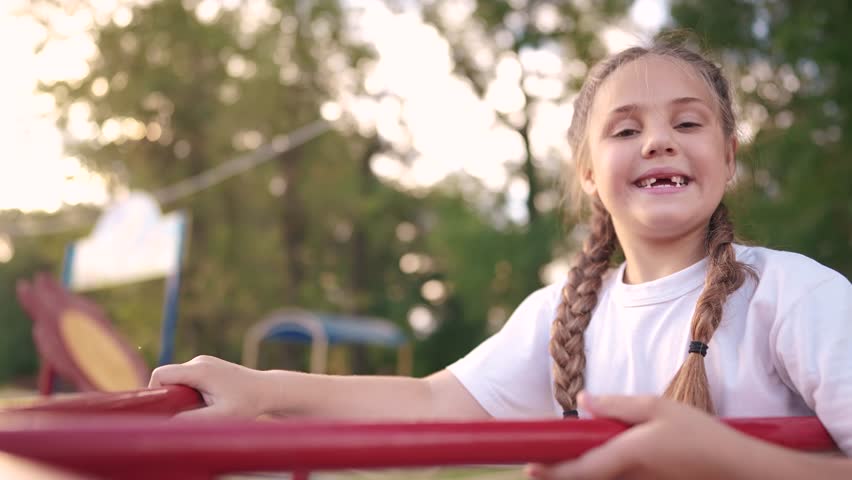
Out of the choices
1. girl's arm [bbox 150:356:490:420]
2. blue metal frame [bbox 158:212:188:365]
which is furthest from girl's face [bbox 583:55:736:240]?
blue metal frame [bbox 158:212:188:365]

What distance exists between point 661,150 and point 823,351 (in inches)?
16.0

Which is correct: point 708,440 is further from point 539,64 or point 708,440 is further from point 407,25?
point 407,25

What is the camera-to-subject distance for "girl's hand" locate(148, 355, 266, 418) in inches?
35.1

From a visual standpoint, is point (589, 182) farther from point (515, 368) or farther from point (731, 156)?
point (515, 368)

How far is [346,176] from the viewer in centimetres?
1404

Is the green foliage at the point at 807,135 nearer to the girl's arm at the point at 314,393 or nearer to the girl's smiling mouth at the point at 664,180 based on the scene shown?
the girl's smiling mouth at the point at 664,180

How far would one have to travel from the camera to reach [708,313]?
1.07 m

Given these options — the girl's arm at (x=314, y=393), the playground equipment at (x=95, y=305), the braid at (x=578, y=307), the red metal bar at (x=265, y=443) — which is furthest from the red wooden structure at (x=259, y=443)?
the playground equipment at (x=95, y=305)

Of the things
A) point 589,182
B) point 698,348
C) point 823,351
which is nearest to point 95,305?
point 589,182

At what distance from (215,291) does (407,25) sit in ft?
17.4

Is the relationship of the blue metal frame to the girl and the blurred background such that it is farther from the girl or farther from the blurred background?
the girl

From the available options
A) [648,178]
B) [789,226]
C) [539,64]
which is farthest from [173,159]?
[648,178]

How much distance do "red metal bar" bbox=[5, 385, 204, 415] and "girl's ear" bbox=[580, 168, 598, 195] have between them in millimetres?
798

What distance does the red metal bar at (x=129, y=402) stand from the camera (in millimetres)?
571
